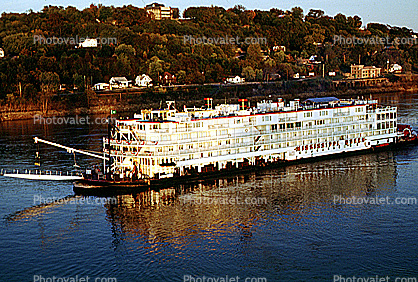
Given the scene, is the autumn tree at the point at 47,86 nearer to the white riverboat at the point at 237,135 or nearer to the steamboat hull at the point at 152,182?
the white riverboat at the point at 237,135

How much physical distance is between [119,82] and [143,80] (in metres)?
5.26

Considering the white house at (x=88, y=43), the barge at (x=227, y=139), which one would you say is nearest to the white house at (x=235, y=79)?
the white house at (x=88, y=43)

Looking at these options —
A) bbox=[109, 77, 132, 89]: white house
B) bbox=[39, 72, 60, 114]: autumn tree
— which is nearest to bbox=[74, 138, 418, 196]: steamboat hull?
bbox=[39, 72, 60, 114]: autumn tree

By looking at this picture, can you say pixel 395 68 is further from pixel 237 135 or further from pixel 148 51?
pixel 237 135

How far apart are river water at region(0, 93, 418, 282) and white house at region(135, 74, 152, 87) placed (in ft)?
246

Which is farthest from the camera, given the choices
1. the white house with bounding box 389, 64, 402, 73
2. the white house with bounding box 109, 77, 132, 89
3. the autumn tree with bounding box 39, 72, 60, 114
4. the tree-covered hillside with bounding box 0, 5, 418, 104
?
the white house with bounding box 389, 64, 402, 73

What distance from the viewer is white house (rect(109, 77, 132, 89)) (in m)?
120

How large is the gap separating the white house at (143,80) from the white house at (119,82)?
7.08 feet

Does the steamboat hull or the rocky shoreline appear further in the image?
the rocky shoreline

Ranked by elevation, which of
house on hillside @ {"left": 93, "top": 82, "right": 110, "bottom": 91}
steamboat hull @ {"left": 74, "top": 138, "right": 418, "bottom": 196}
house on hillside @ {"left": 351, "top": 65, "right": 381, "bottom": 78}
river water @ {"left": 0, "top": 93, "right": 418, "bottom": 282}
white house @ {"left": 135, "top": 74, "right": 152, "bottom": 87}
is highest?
house on hillside @ {"left": 351, "top": 65, "right": 381, "bottom": 78}

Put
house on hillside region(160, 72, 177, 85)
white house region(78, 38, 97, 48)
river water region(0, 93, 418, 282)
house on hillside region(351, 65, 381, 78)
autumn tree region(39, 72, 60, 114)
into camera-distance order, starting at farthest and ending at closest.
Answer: house on hillside region(351, 65, 381, 78), white house region(78, 38, 97, 48), house on hillside region(160, 72, 177, 85), autumn tree region(39, 72, 60, 114), river water region(0, 93, 418, 282)

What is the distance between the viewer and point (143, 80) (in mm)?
123188

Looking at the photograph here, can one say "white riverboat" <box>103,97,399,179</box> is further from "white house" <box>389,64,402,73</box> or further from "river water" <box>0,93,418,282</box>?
"white house" <box>389,64,402,73</box>

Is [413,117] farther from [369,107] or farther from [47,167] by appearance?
[47,167]
